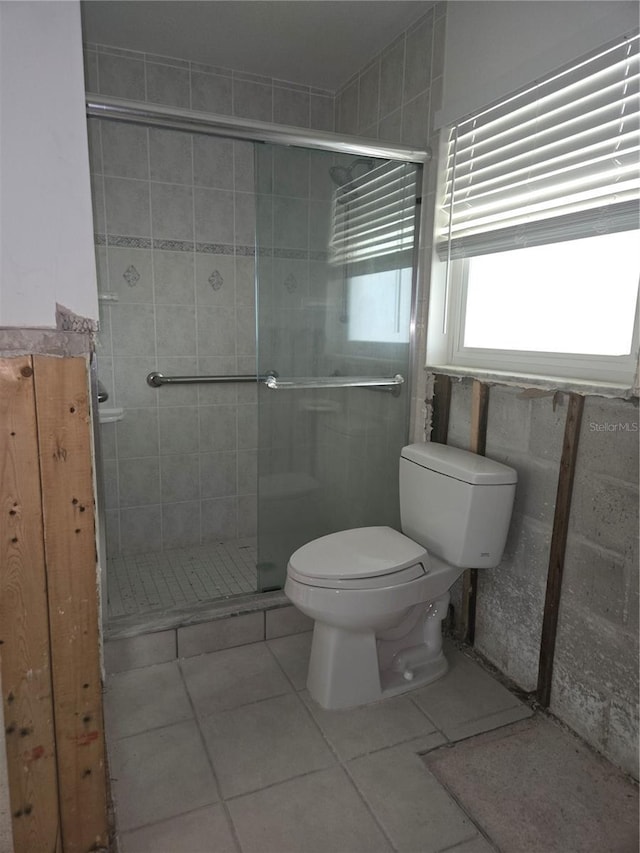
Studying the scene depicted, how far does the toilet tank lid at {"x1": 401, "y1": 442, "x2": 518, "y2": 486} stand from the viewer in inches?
67.1

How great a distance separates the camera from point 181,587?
8.06 ft

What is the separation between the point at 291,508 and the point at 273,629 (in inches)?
18.4

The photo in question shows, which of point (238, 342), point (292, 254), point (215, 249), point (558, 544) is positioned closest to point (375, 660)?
point (558, 544)

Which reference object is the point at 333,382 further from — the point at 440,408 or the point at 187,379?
the point at 187,379

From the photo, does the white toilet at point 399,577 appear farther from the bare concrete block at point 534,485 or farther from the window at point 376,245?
the window at point 376,245

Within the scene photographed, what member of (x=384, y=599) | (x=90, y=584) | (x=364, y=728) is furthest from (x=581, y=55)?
(x=364, y=728)

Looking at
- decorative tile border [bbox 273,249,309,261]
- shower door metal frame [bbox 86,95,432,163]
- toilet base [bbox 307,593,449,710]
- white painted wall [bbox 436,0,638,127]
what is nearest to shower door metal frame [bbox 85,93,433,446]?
shower door metal frame [bbox 86,95,432,163]

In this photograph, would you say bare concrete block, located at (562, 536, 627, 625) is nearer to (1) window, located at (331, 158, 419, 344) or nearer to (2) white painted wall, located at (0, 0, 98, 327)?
(1) window, located at (331, 158, 419, 344)

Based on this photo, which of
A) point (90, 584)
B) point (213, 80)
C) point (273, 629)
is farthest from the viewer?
point (213, 80)

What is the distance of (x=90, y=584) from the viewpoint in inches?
45.1

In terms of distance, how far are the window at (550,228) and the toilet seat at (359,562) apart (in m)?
0.72

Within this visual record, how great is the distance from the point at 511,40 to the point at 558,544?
1.57m

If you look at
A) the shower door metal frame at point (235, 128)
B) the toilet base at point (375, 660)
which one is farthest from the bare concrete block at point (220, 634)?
the shower door metal frame at point (235, 128)

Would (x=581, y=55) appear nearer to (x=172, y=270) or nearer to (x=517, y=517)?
(x=517, y=517)
